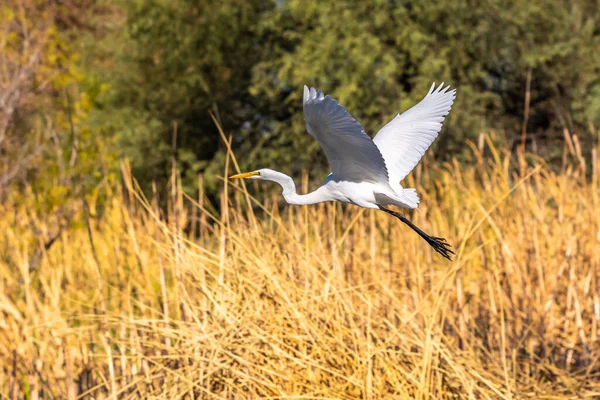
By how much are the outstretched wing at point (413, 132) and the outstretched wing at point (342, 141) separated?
359mm

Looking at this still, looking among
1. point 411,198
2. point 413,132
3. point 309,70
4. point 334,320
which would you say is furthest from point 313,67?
point 411,198

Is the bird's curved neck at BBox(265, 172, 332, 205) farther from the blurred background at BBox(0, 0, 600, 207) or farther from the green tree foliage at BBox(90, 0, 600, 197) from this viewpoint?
the green tree foliage at BBox(90, 0, 600, 197)

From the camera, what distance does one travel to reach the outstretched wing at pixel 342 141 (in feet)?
5.38

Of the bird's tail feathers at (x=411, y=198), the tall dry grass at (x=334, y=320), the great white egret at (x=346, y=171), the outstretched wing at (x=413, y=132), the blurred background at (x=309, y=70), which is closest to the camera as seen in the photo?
the great white egret at (x=346, y=171)

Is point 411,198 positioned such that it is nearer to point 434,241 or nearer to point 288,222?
point 434,241

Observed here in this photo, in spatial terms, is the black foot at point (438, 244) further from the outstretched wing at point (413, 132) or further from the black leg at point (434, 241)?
the outstretched wing at point (413, 132)

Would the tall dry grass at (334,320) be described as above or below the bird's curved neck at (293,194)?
below

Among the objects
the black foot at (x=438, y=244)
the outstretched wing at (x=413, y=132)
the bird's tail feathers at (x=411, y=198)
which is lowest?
the black foot at (x=438, y=244)

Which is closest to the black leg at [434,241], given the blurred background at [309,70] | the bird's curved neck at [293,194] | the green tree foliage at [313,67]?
the bird's curved neck at [293,194]

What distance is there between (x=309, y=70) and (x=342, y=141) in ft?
38.2

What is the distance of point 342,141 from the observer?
171 cm

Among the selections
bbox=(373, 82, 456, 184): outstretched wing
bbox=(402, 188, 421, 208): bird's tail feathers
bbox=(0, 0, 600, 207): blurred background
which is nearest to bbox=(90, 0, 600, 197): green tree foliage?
bbox=(0, 0, 600, 207): blurred background

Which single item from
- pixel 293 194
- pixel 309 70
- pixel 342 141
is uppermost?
pixel 309 70

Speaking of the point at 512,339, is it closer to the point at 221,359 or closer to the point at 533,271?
the point at 533,271
